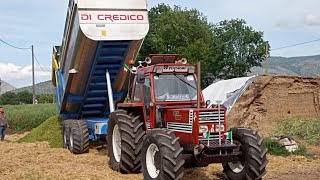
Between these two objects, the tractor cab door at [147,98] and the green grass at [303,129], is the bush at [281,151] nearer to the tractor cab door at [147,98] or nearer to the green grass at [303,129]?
the green grass at [303,129]

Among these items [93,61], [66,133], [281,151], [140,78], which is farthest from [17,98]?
[140,78]

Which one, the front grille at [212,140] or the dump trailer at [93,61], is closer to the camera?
the front grille at [212,140]

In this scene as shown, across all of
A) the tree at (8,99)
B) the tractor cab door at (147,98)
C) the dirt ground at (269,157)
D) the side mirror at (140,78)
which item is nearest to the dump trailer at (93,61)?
the dirt ground at (269,157)

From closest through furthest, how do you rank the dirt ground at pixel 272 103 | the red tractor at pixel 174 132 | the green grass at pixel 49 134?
the red tractor at pixel 174 132
the green grass at pixel 49 134
the dirt ground at pixel 272 103

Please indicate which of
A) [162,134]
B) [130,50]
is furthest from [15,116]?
[162,134]

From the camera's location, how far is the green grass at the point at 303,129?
51.8ft

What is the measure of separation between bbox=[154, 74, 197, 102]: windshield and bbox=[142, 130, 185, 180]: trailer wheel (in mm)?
1137

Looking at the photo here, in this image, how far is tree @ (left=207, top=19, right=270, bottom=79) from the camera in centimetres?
4275

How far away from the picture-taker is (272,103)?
17703 millimetres

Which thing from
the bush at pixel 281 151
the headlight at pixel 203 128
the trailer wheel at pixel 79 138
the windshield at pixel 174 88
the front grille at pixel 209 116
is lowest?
the bush at pixel 281 151

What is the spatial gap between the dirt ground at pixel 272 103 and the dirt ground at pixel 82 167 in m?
5.01

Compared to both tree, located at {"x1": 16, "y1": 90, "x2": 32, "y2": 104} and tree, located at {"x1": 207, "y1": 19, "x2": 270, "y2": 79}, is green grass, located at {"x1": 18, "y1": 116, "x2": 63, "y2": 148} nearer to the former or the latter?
tree, located at {"x1": 207, "y1": 19, "x2": 270, "y2": 79}

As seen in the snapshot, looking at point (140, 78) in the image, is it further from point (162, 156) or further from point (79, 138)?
point (79, 138)

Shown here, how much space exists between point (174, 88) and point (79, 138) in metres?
4.81
